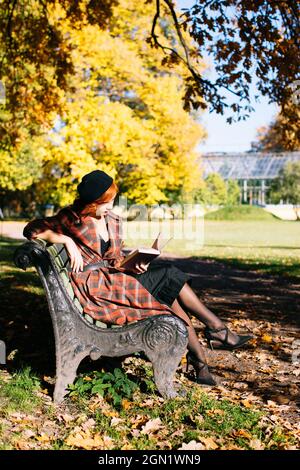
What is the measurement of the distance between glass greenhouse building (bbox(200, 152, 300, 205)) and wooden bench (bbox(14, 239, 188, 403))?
7392 cm

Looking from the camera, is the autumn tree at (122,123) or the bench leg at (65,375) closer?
the bench leg at (65,375)

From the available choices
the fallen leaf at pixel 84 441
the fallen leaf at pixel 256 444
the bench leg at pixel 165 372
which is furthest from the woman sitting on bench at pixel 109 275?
the fallen leaf at pixel 256 444

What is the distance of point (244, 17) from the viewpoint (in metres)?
9.12

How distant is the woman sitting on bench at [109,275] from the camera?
158 inches

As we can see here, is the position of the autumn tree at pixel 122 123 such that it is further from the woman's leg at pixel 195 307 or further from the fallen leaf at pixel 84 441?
the fallen leaf at pixel 84 441

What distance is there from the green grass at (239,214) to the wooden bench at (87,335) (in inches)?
1566

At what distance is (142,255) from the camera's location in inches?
153

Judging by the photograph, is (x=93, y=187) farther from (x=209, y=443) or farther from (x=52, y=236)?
(x=209, y=443)

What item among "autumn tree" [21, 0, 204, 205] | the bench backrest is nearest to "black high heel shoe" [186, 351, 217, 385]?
the bench backrest

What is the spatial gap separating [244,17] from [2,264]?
22.1ft

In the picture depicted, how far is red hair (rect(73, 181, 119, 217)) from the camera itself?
4.13m

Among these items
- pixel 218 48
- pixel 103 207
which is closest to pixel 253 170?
pixel 218 48

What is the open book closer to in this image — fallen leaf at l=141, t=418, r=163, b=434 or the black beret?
the black beret

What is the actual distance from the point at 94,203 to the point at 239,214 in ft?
135
